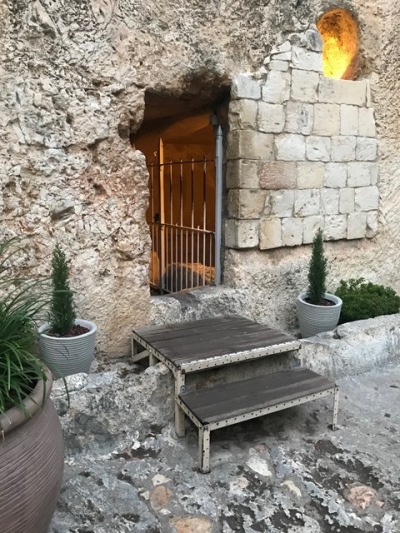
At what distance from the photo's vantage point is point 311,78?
13.7 ft

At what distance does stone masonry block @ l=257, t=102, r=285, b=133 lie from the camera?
13.0 ft

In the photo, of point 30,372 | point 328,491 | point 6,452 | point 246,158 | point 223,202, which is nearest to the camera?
point 6,452

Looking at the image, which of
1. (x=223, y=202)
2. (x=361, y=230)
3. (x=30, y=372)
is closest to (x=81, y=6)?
(x=223, y=202)

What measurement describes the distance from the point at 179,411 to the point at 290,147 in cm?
255

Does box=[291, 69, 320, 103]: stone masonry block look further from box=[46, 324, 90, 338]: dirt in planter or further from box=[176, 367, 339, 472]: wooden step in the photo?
box=[46, 324, 90, 338]: dirt in planter

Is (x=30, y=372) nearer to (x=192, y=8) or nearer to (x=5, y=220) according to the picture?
(x=5, y=220)

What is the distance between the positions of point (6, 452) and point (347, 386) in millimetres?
2795

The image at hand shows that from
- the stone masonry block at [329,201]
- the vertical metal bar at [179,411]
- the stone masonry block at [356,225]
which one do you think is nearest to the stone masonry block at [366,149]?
the stone masonry block at [329,201]

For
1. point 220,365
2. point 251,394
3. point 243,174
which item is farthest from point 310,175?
point 251,394

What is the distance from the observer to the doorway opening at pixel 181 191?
13.9ft

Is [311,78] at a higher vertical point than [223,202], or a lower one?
higher

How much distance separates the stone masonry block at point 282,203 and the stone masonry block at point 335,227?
1.54ft

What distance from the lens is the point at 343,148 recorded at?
4434 millimetres

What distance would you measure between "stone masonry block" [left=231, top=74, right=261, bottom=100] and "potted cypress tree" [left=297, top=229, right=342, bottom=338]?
136 centimetres
